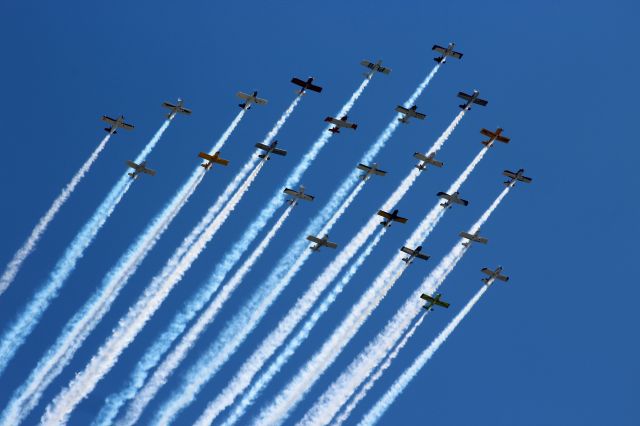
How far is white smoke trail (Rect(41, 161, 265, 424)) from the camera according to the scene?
228 feet

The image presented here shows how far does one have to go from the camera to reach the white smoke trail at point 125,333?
228ft

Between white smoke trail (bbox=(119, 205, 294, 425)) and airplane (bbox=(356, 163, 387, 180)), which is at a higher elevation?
airplane (bbox=(356, 163, 387, 180))

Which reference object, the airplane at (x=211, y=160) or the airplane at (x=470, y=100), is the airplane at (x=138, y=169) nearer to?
the airplane at (x=211, y=160)

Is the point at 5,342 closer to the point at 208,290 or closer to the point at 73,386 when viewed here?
the point at 73,386

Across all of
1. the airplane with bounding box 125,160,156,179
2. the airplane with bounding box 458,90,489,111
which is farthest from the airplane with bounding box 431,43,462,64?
the airplane with bounding box 125,160,156,179

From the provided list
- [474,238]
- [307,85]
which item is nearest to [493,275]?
[474,238]

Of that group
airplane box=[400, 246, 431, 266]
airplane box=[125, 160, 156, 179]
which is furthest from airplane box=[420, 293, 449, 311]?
airplane box=[125, 160, 156, 179]

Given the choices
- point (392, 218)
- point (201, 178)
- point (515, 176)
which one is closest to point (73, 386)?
point (201, 178)

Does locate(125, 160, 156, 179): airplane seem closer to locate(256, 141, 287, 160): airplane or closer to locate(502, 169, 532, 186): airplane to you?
locate(256, 141, 287, 160): airplane

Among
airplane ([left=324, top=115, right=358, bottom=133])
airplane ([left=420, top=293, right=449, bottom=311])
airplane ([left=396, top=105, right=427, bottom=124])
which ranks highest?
airplane ([left=396, top=105, right=427, bottom=124])

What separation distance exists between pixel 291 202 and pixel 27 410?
1836 cm

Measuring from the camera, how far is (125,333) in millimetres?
71688

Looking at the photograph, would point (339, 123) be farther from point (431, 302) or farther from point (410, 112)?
point (431, 302)

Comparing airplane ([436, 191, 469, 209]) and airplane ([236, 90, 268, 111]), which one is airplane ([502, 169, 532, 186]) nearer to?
airplane ([436, 191, 469, 209])
